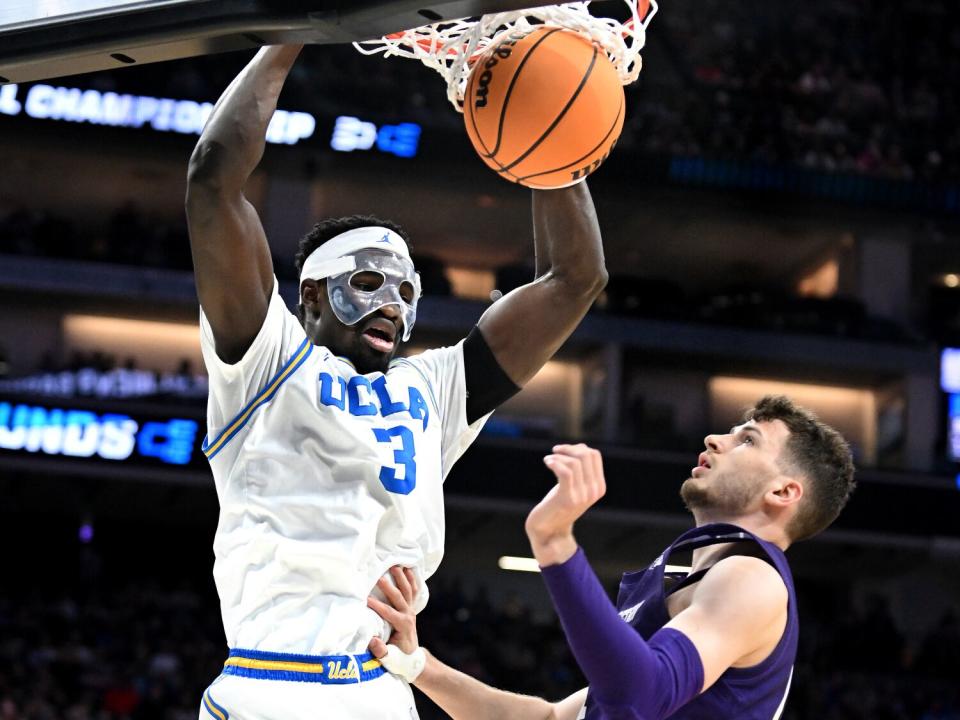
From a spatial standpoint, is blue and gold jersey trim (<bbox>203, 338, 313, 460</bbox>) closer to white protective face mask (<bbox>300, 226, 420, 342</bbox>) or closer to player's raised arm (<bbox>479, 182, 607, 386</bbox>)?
white protective face mask (<bbox>300, 226, 420, 342</bbox>)

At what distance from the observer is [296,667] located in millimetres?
3182

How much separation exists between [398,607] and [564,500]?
0.91 metres

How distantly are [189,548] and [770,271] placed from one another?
10.9 metres

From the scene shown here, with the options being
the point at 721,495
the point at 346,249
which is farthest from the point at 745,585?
the point at 346,249

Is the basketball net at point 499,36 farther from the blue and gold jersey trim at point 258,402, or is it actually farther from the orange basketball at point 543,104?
the blue and gold jersey trim at point 258,402

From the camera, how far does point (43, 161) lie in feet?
68.6

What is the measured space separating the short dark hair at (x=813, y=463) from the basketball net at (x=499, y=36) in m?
0.98

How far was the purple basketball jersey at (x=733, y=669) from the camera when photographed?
315 centimetres

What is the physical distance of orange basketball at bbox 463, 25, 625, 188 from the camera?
3414mm

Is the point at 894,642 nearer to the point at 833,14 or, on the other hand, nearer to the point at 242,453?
the point at 833,14

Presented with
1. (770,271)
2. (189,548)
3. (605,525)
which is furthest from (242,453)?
(770,271)

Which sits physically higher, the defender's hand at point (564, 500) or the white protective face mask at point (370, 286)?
the white protective face mask at point (370, 286)

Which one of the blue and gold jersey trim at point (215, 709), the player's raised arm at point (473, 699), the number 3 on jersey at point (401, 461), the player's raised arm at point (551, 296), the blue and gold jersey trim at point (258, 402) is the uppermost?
the player's raised arm at point (551, 296)

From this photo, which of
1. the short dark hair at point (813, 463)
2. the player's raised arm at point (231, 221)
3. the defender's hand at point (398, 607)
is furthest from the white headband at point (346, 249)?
the short dark hair at point (813, 463)
